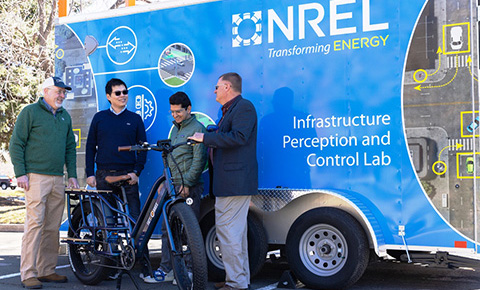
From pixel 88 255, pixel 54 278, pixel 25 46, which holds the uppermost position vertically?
pixel 25 46

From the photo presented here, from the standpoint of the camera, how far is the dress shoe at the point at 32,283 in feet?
19.2

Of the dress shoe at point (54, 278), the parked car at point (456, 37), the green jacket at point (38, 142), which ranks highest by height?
the parked car at point (456, 37)

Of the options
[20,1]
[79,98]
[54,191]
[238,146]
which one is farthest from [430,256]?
[20,1]

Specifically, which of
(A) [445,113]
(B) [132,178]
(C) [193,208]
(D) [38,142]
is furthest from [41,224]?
(A) [445,113]

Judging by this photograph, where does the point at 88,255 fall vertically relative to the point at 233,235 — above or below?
below

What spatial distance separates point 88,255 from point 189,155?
1502mm

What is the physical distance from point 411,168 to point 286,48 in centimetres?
179

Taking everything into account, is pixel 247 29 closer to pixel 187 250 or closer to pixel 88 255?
pixel 187 250

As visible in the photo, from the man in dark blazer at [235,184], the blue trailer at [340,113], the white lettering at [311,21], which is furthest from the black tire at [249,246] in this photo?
the white lettering at [311,21]

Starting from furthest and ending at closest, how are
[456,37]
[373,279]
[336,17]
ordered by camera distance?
[373,279], [336,17], [456,37]

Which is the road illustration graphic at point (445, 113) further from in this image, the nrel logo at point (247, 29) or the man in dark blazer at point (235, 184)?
the nrel logo at point (247, 29)

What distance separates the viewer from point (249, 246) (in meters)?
6.02

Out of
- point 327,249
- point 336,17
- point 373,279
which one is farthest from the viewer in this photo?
point 373,279

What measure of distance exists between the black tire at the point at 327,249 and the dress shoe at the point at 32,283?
2549 millimetres
